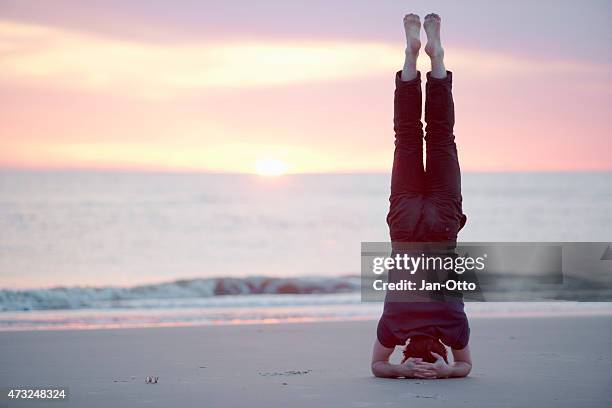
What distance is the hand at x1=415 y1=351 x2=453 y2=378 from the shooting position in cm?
739

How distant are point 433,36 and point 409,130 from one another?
0.80 metres

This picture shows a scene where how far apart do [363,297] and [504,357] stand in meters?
9.80

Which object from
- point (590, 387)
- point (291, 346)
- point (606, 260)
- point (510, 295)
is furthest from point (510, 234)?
point (590, 387)

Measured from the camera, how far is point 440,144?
754 cm

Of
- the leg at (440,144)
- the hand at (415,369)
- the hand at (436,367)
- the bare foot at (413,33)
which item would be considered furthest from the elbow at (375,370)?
the bare foot at (413,33)

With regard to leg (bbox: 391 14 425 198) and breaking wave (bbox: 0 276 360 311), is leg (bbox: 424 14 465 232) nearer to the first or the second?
leg (bbox: 391 14 425 198)

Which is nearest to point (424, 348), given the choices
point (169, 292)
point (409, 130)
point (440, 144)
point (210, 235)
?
point (440, 144)

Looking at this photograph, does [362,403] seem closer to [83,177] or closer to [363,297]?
[363,297]

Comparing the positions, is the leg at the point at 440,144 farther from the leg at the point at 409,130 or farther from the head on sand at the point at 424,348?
the head on sand at the point at 424,348

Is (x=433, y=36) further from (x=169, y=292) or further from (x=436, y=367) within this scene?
(x=169, y=292)

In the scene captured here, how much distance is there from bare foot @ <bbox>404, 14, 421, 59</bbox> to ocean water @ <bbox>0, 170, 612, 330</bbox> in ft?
23.9

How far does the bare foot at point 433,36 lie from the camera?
7594 mm

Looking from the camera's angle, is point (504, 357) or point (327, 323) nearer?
point (504, 357)

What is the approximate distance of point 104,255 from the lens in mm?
31734
